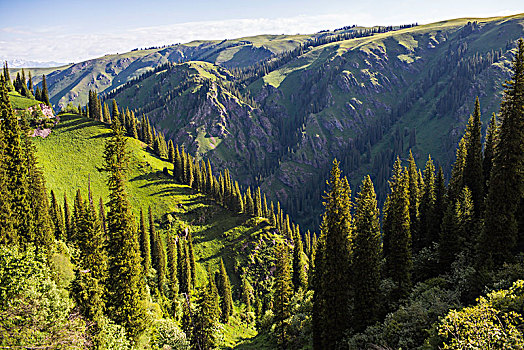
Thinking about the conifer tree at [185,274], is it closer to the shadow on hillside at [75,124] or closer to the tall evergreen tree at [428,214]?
the tall evergreen tree at [428,214]

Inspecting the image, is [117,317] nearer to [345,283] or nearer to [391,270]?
[345,283]

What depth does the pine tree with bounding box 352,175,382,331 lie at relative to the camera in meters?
41.0

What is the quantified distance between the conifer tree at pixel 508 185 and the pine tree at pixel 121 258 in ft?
144

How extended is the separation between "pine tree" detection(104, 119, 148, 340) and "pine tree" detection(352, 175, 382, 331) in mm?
29363

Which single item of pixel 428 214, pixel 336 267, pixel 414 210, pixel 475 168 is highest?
pixel 475 168

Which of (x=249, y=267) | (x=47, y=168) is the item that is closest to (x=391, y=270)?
(x=249, y=267)

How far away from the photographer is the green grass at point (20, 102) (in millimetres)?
171712

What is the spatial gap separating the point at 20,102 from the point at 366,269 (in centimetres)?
21553

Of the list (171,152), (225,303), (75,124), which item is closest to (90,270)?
(225,303)

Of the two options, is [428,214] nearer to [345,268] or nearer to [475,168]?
[475,168]

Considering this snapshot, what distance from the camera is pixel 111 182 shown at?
3844 centimetres

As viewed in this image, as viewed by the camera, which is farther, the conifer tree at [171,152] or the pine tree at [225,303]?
the conifer tree at [171,152]

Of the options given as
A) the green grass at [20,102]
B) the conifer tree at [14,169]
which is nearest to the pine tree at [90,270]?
the conifer tree at [14,169]

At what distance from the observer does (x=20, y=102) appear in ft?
581
